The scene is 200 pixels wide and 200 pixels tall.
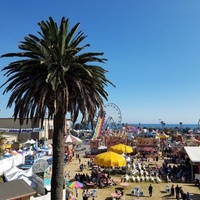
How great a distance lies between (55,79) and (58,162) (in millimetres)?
4557

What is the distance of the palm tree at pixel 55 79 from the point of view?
43.9 feet

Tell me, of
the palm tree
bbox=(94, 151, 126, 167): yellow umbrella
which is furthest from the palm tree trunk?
bbox=(94, 151, 126, 167): yellow umbrella

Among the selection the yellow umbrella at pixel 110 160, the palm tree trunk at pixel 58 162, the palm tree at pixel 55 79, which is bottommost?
the yellow umbrella at pixel 110 160

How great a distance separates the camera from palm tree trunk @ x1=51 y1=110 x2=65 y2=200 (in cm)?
1320

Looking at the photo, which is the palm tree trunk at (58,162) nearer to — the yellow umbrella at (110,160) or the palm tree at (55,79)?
the palm tree at (55,79)

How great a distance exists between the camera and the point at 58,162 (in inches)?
527

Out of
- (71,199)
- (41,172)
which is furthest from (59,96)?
(41,172)

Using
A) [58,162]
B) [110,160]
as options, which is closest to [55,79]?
[58,162]

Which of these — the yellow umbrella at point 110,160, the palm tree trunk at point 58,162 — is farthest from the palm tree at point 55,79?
the yellow umbrella at point 110,160

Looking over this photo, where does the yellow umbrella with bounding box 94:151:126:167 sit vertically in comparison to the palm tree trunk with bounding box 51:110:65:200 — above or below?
below

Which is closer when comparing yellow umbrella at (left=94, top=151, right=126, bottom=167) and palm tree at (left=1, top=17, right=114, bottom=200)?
palm tree at (left=1, top=17, right=114, bottom=200)

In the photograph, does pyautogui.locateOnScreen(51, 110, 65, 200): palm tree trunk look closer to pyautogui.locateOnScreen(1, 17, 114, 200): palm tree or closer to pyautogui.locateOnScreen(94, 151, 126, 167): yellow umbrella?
pyautogui.locateOnScreen(1, 17, 114, 200): palm tree

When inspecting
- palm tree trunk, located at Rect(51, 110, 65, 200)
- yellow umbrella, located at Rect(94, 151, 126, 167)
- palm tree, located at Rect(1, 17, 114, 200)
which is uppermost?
palm tree, located at Rect(1, 17, 114, 200)

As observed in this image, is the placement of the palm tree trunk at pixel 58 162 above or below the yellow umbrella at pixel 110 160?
above
